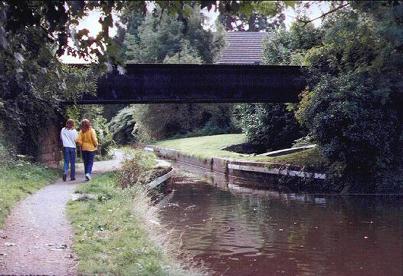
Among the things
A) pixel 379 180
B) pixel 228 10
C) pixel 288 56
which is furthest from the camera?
pixel 288 56

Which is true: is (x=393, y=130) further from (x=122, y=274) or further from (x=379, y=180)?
(x=122, y=274)

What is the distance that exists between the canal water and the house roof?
32.0 meters

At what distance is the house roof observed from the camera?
50.6 m

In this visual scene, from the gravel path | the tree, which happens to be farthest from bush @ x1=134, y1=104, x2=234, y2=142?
the gravel path

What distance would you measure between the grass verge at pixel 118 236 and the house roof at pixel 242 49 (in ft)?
123

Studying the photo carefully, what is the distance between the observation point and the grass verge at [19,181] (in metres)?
12.0

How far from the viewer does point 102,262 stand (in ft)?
26.2

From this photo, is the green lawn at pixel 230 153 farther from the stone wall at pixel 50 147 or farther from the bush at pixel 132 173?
the stone wall at pixel 50 147

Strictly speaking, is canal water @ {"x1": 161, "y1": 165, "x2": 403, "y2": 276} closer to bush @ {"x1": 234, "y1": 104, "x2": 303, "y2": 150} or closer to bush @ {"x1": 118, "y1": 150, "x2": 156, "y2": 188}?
bush @ {"x1": 118, "y1": 150, "x2": 156, "y2": 188}

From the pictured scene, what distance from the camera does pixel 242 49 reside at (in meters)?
52.2

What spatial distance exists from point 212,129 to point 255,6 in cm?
3860

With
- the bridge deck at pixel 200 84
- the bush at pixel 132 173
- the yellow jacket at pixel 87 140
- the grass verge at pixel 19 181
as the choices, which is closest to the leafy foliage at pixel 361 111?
the bridge deck at pixel 200 84

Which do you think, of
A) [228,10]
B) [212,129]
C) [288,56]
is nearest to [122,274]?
[228,10]

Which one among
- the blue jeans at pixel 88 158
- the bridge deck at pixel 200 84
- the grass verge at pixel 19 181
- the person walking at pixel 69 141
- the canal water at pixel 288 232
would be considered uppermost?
the bridge deck at pixel 200 84
